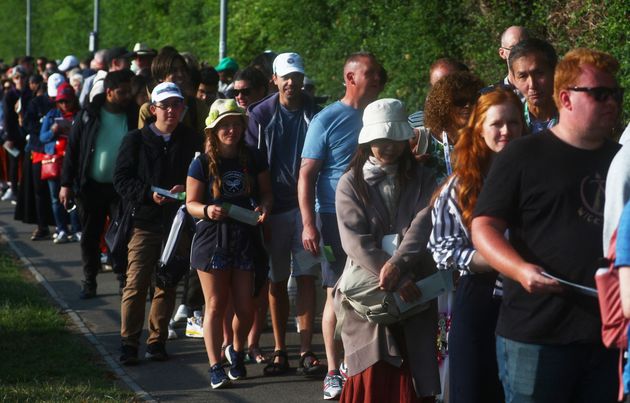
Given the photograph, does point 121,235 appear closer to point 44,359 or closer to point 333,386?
point 44,359

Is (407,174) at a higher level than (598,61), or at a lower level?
lower

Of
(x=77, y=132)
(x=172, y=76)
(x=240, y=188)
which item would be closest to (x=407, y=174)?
(x=240, y=188)

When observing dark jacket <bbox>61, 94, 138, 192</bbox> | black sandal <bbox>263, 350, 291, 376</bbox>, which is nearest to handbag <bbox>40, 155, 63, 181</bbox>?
dark jacket <bbox>61, 94, 138, 192</bbox>

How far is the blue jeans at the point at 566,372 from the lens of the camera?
4.62m

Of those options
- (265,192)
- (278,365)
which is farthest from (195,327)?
(265,192)

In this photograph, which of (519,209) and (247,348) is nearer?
(519,209)

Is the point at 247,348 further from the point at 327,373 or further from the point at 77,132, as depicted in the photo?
the point at 77,132

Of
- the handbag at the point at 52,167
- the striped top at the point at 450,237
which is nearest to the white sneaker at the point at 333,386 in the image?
the striped top at the point at 450,237

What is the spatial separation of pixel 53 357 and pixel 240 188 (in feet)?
6.33

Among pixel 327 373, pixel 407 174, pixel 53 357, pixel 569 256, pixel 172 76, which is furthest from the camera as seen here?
pixel 172 76

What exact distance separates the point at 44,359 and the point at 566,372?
514 centimetres

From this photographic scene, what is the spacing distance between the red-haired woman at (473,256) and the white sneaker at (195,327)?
4505 millimetres

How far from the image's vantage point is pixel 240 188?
27.1ft

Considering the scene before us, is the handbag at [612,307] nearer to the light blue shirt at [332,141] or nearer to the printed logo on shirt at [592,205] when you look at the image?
the printed logo on shirt at [592,205]
